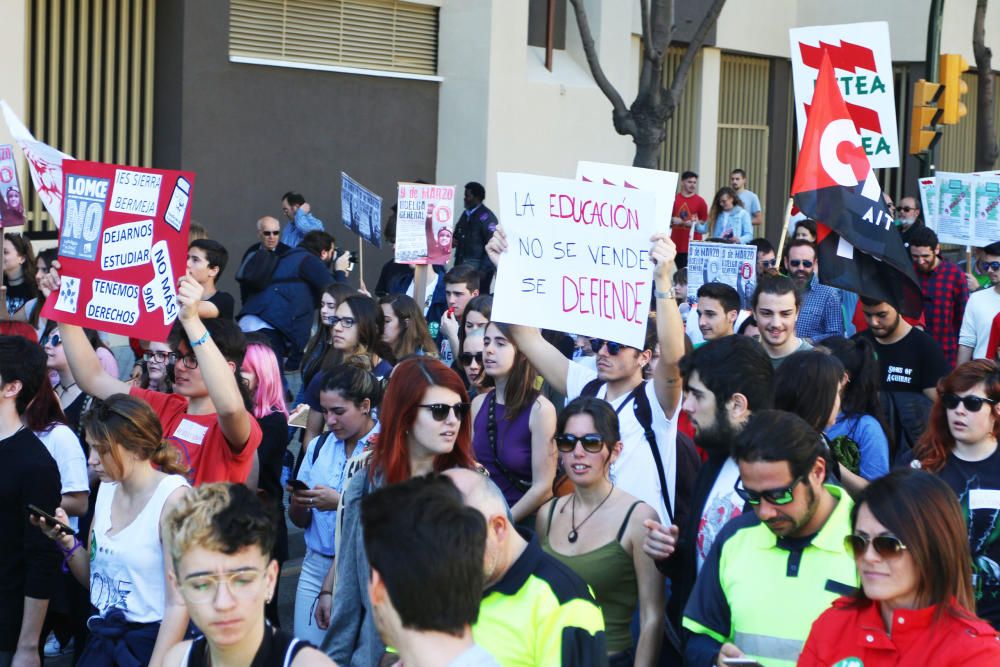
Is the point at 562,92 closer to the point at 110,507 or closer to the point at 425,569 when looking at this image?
the point at 110,507

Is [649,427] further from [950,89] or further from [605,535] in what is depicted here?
[950,89]

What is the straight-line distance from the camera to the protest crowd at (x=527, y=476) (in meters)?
3.24

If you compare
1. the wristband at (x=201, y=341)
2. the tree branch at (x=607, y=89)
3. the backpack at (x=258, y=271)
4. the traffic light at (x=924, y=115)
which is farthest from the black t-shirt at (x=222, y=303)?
the traffic light at (x=924, y=115)

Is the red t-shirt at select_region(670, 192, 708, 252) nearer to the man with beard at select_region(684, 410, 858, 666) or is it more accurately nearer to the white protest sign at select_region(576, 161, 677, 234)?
the white protest sign at select_region(576, 161, 677, 234)

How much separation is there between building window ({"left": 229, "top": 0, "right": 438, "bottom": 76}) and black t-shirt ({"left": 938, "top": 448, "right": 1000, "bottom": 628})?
12468 millimetres

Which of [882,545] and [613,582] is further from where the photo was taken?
[613,582]

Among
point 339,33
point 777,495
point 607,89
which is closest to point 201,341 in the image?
point 777,495

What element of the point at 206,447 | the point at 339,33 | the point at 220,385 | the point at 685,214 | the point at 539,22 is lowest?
the point at 206,447

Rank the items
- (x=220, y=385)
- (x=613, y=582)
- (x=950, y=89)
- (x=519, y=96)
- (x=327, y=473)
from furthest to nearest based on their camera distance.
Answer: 1. (x=519, y=96)
2. (x=950, y=89)
3. (x=327, y=473)
4. (x=220, y=385)
5. (x=613, y=582)

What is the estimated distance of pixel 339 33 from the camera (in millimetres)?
17484

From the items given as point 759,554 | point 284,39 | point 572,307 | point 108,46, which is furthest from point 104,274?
point 284,39

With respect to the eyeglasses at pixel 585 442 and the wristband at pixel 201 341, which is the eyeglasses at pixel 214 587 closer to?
the eyeglasses at pixel 585 442

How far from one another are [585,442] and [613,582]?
49cm

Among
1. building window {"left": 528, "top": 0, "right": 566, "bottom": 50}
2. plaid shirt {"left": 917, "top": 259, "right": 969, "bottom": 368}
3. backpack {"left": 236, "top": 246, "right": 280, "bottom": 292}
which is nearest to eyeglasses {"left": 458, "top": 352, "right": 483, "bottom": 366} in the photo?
backpack {"left": 236, "top": 246, "right": 280, "bottom": 292}
